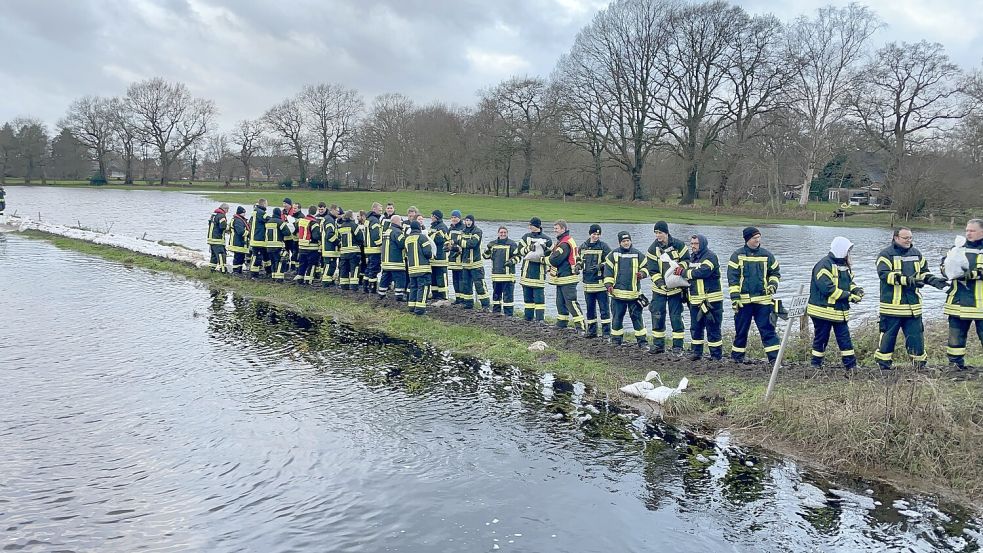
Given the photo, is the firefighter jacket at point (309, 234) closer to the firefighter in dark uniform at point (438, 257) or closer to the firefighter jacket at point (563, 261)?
the firefighter in dark uniform at point (438, 257)

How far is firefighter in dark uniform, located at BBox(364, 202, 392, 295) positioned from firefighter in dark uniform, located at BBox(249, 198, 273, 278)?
10.5 ft

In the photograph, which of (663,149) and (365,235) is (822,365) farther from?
(663,149)

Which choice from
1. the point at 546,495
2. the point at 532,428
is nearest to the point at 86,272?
the point at 532,428

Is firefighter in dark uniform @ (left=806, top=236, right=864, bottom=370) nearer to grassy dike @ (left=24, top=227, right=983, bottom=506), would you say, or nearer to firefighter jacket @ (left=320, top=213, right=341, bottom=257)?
grassy dike @ (left=24, top=227, right=983, bottom=506)

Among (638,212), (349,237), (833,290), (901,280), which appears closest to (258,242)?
A: (349,237)

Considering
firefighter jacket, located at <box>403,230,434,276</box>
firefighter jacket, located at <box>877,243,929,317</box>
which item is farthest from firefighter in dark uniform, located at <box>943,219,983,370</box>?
firefighter jacket, located at <box>403,230,434,276</box>

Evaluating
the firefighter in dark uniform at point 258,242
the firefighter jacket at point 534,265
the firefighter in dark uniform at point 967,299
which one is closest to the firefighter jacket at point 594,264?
the firefighter jacket at point 534,265

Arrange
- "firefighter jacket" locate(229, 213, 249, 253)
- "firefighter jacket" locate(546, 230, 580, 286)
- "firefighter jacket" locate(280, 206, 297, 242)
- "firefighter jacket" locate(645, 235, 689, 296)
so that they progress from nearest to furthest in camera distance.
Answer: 1. "firefighter jacket" locate(645, 235, 689, 296)
2. "firefighter jacket" locate(546, 230, 580, 286)
3. "firefighter jacket" locate(280, 206, 297, 242)
4. "firefighter jacket" locate(229, 213, 249, 253)

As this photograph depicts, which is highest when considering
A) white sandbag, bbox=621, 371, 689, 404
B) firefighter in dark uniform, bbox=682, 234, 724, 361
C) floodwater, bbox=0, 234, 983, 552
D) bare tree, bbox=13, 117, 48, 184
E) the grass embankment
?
bare tree, bbox=13, 117, 48, 184

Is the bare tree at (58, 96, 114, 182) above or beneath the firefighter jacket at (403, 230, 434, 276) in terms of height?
above

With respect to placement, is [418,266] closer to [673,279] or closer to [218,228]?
[673,279]

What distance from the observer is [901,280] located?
9531 mm

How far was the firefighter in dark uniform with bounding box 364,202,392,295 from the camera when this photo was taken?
15805mm

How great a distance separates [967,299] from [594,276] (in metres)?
5.45
